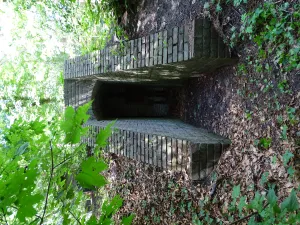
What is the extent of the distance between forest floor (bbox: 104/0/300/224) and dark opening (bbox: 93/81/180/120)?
118cm

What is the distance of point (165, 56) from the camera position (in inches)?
138

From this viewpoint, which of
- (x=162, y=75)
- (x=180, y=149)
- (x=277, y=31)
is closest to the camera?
(x=277, y=31)

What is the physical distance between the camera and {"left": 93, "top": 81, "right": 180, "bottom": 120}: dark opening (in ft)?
20.2

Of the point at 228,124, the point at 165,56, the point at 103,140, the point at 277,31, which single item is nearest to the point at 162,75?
the point at 165,56

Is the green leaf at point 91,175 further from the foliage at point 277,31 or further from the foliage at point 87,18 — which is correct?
the foliage at point 87,18

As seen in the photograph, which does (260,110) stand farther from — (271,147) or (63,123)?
(63,123)

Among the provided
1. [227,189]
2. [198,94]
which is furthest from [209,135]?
[198,94]

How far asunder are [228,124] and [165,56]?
124 centimetres

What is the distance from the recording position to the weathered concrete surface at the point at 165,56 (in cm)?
320

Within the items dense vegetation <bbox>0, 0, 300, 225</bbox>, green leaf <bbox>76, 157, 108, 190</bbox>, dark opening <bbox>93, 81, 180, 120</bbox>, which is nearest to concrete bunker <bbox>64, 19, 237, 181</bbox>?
dark opening <bbox>93, 81, 180, 120</bbox>

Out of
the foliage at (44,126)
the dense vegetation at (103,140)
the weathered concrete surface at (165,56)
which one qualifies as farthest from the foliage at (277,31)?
the foliage at (44,126)

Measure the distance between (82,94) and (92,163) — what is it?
4.60m

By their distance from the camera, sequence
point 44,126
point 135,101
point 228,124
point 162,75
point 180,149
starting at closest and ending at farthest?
point 44,126 → point 180,149 → point 228,124 → point 162,75 → point 135,101

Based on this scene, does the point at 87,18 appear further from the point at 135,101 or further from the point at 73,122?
the point at 73,122
